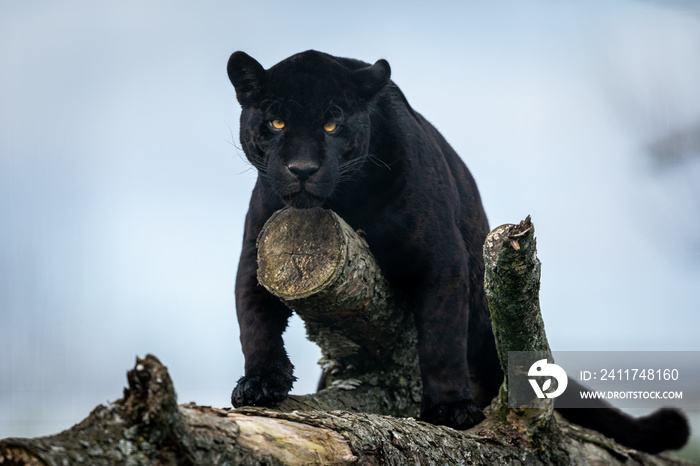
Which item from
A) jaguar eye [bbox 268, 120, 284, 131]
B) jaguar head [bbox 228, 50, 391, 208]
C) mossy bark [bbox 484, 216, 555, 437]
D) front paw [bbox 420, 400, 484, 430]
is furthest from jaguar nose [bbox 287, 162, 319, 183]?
front paw [bbox 420, 400, 484, 430]

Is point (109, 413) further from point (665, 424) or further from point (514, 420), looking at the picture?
point (665, 424)

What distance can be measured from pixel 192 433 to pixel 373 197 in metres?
2.78


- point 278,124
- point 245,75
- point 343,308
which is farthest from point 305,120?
point 343,308

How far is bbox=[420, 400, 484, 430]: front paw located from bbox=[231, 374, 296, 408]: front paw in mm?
979

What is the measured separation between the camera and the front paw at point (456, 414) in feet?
14.0

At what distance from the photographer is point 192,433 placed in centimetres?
199

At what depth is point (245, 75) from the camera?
14.2ft

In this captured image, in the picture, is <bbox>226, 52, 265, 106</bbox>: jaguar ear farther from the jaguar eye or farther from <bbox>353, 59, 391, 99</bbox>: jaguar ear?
<bbox>353, 59, 391, 99</bbox>: jaguar ear

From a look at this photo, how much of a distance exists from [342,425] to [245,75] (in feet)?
8.06

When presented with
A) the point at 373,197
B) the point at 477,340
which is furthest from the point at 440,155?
the point at 477,340

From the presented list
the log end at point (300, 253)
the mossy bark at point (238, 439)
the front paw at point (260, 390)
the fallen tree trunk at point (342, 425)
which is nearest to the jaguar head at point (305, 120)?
the log end at point (300, 253)

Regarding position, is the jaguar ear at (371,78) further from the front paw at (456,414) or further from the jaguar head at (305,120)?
the front paw at (456,414)

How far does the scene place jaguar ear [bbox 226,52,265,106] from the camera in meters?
4.27

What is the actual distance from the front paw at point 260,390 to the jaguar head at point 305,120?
1.09 meters
